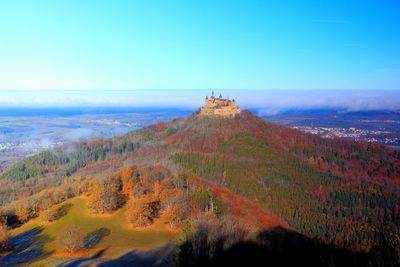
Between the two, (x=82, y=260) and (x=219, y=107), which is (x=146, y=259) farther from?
(x=219, y=107)

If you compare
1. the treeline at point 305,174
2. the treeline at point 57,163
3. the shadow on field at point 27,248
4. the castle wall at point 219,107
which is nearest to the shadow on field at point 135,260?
the shadow on field at point 27,248

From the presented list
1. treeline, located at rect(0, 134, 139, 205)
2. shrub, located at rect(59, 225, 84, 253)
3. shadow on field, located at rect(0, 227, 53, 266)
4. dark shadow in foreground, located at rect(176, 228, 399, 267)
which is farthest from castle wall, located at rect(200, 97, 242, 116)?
dark shadow in foreground, located at rect(176, 228, 399, 267)

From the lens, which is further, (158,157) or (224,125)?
(224,125)

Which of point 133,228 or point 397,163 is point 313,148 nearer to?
point 397,163

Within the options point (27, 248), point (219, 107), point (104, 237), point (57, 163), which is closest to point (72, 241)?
point (104, 237)

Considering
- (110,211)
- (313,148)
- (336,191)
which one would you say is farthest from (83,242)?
(313,148)
